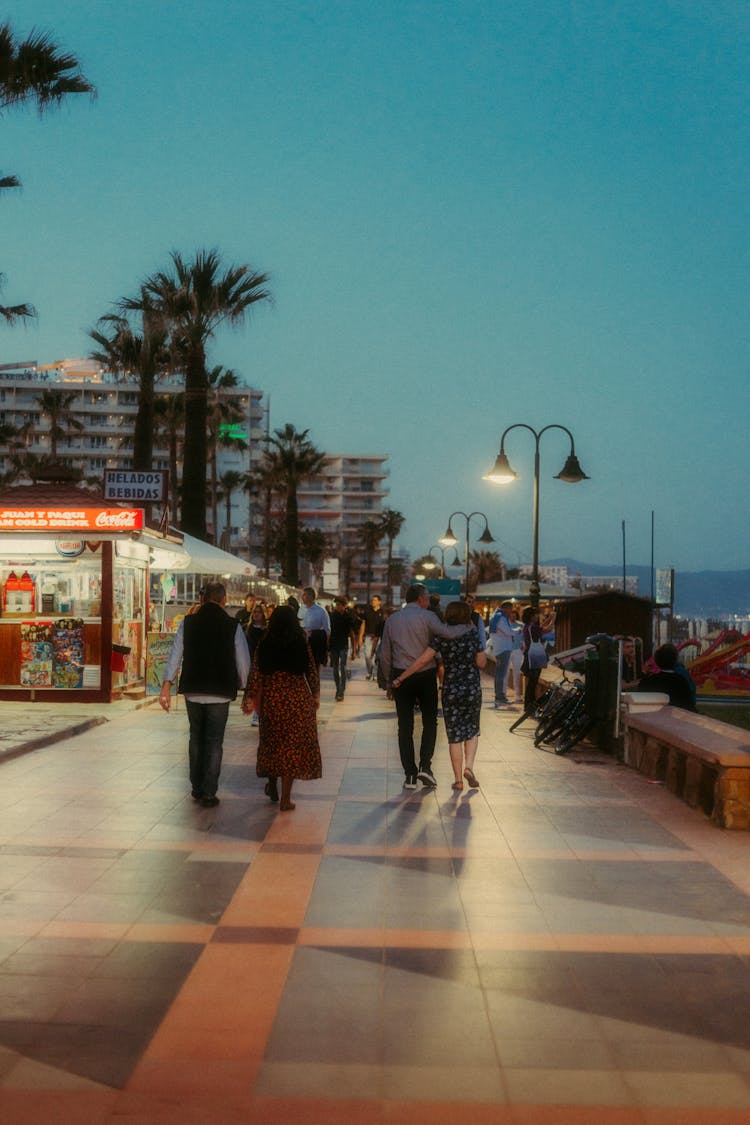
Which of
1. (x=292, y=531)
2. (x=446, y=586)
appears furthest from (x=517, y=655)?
(x=292, y=531)

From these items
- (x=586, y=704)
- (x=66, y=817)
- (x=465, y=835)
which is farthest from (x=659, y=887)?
(x=586, y=704)

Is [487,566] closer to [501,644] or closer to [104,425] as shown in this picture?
[104,425]

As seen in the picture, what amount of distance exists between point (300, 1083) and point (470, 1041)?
2.41 feet

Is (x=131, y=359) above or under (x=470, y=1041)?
above

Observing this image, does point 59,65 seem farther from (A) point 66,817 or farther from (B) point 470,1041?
(B) point 470,1041

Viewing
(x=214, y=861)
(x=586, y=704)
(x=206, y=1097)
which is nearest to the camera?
(x=206, y=1097)

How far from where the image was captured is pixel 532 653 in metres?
18.8

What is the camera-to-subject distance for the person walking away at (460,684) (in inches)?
445

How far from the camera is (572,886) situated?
7172 millimetres

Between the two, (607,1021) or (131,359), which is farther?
(131,359)

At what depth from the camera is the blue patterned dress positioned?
37.1 feet

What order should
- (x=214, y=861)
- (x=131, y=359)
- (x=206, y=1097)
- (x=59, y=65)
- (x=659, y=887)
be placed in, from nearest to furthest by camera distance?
1. (x=206, y=1097)
2. (x=659, y=887)
3. (x=214, y=861)
4. (x=59, y=65)
5. (x=131, y=359)

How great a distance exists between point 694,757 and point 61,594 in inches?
464

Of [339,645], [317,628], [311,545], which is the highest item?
[311,545]
